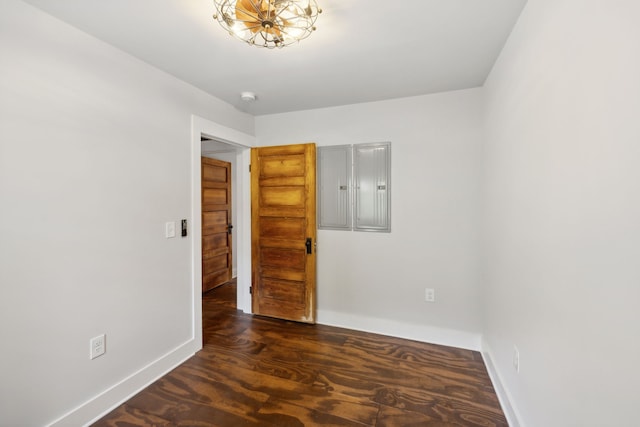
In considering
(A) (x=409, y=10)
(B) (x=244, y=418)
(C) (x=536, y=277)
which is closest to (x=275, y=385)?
(B) (x=244, y=418)

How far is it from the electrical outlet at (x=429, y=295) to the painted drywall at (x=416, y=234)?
0.12 ft

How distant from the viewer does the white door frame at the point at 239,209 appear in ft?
8.18

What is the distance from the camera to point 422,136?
8.83 ft

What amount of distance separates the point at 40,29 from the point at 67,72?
0.21 metres

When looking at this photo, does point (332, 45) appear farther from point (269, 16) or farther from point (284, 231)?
point (284, 231)

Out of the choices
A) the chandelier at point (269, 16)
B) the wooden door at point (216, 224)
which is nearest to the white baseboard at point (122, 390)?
the wooden door at point (216, 224)

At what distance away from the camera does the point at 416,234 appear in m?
2.73

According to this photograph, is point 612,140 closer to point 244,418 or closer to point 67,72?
point 244,418

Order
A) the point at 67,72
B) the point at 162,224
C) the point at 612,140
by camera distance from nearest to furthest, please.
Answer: the point at 612,140
the point at 67,72
the point at 162,224

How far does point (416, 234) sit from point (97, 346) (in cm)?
262

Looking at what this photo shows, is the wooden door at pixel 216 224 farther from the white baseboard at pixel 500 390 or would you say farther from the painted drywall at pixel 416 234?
the white baseboard at pixel 500 390

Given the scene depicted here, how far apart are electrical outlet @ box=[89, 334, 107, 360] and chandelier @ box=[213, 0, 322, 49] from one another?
6.62ft

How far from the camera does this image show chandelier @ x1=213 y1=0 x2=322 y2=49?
1.31 metres

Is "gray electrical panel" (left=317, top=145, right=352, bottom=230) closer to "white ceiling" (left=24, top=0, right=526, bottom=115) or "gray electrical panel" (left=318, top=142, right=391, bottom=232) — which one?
"gray electrical panel" (left=318, top=142, right=391, bottom=232)
